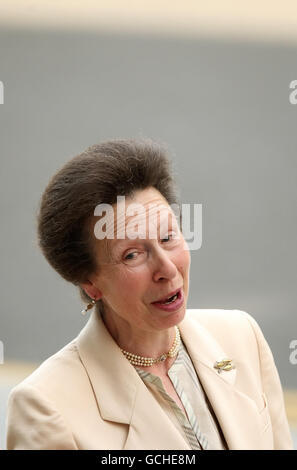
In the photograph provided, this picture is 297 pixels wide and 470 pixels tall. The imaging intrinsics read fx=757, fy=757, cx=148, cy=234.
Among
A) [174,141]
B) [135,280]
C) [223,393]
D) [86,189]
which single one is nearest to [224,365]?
[223,393]

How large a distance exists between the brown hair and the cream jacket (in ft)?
0.65

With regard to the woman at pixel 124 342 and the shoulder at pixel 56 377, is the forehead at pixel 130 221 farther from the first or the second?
the shoulder at pixel 56 377

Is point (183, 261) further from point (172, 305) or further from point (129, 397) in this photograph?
point (129, 397)

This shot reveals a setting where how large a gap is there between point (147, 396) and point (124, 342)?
0.15 metres

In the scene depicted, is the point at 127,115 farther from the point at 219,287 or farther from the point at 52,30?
the point at 219,287

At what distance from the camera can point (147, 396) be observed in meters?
1.79

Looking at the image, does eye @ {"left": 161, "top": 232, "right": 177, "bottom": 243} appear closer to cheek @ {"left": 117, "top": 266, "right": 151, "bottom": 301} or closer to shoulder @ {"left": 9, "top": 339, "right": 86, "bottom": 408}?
cheek @ {"left": 117, "top": 266, "right": 151, "bottom": 301}

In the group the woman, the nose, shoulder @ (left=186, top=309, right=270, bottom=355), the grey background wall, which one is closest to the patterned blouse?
the woman

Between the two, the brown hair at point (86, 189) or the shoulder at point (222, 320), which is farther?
the shoulder at point (222, 320)

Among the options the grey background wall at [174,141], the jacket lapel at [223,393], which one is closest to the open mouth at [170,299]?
the jacket lapel at [223,393]

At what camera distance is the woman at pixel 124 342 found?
171cm

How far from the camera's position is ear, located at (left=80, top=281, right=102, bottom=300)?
73.2 inches

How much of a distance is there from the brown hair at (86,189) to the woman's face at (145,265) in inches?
1.7
